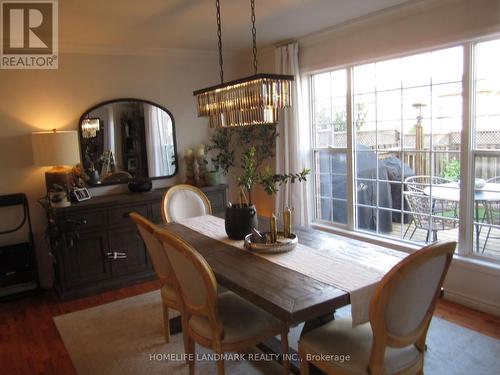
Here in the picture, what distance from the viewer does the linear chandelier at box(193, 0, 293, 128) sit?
7.94ft

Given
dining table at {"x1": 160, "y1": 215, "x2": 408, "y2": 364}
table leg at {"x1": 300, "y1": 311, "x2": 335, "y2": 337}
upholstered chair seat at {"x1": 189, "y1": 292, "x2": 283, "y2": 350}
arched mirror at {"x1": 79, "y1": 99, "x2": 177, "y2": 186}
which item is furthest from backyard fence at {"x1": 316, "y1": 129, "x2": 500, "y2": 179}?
upholstered chair seat at {"x1": 189, "y1": 292, "x2": 283, "y2": 350}

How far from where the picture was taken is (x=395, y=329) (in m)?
1.75

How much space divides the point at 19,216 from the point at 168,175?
1.60 m

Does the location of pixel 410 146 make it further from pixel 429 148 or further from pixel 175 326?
pixel 175 326

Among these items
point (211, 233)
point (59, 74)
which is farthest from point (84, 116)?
point (211, 233)

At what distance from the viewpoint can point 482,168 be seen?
3252mm

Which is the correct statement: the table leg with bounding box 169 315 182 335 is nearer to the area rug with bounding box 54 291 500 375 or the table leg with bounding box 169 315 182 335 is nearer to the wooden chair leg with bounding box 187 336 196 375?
the area rug with bounding box 54 291 500 375

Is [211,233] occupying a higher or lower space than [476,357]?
higher

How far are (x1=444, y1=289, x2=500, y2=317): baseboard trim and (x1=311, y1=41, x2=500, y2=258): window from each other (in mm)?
379

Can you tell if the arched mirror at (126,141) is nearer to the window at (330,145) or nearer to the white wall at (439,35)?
the window at (330,145)

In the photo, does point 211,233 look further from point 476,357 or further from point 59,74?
point 59,74

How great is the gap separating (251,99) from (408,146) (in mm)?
1963

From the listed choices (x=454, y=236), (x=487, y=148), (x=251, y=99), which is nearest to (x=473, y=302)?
(x=454, y=236)

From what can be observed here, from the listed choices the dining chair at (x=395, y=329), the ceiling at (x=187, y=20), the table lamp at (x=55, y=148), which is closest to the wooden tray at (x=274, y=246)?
the dining chair at (x=395, y=329)
